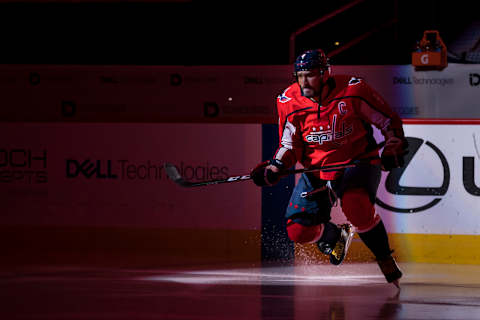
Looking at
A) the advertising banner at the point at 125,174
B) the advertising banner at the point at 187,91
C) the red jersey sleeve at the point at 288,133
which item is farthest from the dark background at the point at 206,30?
the red jersey sleeve at the point at 288,133

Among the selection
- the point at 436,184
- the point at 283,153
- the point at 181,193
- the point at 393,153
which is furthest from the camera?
the point at 181,193

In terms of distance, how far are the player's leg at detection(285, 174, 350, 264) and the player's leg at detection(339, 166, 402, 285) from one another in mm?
148

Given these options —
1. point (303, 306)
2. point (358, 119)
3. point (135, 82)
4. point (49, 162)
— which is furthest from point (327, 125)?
point (135, 82)

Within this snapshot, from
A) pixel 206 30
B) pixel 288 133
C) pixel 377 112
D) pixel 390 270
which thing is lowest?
pixel 390 270

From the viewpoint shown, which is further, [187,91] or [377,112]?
[187,91]

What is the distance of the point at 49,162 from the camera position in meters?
6.58

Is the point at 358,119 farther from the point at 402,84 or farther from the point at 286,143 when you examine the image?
the point at 402,84

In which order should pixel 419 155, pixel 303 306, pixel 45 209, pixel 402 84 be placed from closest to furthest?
pixel 303 306
pixel 419 155
pixel 45 209
pixel 402 84

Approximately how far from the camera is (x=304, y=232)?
4855 mm

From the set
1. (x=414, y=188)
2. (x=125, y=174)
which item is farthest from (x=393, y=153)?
(x=125, y=174)

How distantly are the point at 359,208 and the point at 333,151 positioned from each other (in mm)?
369

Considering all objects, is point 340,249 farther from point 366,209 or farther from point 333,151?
point 333,151

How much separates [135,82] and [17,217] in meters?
2.87

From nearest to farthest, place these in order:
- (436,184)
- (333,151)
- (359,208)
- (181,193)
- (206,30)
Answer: (359,208) < (333,151) < (436,184) < (181,193) < (206,30)
